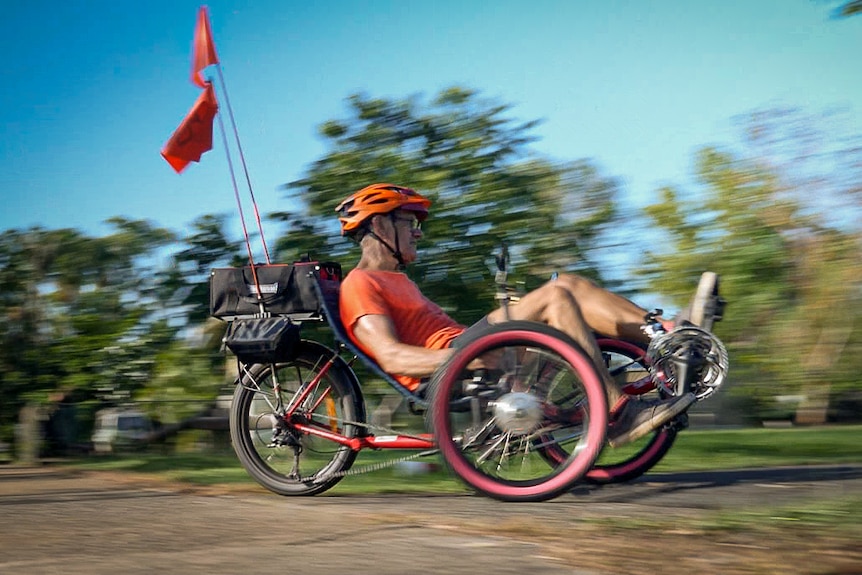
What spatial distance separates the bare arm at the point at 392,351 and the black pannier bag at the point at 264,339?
0.36 metres

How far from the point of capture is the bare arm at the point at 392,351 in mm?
4754

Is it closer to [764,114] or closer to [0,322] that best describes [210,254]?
[0,322]

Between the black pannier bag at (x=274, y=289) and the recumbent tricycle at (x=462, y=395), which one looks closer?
the recumbent tricycle at (x=462, y=395)

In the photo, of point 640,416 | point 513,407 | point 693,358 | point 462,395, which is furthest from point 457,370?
point 693,358

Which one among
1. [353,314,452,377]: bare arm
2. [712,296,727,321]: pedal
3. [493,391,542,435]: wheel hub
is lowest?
[493,391,542,435]: wheel hub

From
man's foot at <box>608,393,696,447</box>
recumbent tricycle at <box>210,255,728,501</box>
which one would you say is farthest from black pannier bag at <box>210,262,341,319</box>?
man's foot at <box>608,393,696,447</box>

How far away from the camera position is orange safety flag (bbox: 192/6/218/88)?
20.1 feet

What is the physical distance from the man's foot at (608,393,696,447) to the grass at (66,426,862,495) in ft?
3.63

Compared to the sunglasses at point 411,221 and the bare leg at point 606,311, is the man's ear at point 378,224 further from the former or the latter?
the bare leg at point 606,311

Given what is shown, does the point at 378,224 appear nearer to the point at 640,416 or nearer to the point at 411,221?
the point at 411,221

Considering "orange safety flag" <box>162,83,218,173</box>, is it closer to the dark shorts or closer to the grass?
the grass

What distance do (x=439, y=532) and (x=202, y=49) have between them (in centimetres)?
383

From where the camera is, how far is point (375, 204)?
529 centimetres

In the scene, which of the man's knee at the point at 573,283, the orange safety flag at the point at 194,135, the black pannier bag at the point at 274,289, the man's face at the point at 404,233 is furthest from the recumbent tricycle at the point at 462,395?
the orange safety flag at the point at 194,135
